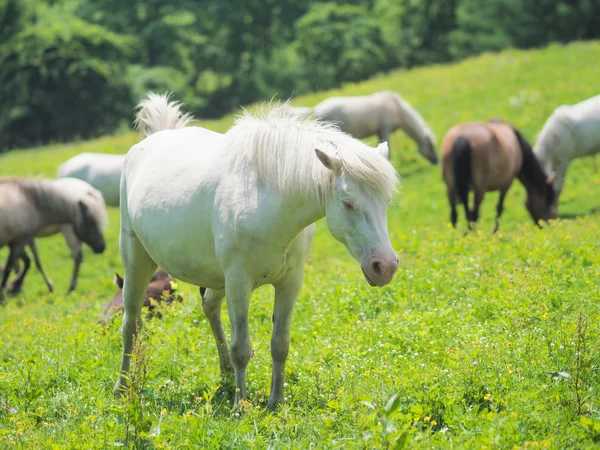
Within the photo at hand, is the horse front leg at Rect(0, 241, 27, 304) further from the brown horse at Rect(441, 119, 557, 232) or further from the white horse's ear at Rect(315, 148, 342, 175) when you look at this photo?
the white horse's ear at Rect(315, 148, 342, 175)

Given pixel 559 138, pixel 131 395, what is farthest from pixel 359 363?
pixel 559 138

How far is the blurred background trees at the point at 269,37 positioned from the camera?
39.3 metres

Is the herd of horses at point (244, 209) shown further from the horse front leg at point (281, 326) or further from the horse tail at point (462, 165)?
the horse tail at point (462, 165)

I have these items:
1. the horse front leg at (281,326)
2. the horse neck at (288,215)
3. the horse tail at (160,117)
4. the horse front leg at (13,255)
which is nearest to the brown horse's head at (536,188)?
the horse tail at (160,117)

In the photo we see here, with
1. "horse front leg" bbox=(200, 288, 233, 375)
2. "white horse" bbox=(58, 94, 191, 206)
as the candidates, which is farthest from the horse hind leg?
"white horse" bbox=(58, 94, 191, 206)

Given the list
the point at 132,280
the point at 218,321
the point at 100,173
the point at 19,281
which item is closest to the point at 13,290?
the point at 19,281

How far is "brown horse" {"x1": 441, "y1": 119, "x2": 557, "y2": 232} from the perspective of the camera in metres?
11.4

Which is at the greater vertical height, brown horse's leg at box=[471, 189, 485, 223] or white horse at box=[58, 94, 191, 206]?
brown horse's leg at box=[471, 189, 485, 223]

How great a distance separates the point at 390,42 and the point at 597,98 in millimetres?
34293

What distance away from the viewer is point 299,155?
469 cm

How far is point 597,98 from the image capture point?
13.6 metres

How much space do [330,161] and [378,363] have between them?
5.51 ft

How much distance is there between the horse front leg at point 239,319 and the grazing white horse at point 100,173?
38.9 feet

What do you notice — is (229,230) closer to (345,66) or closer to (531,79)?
(531,79)
